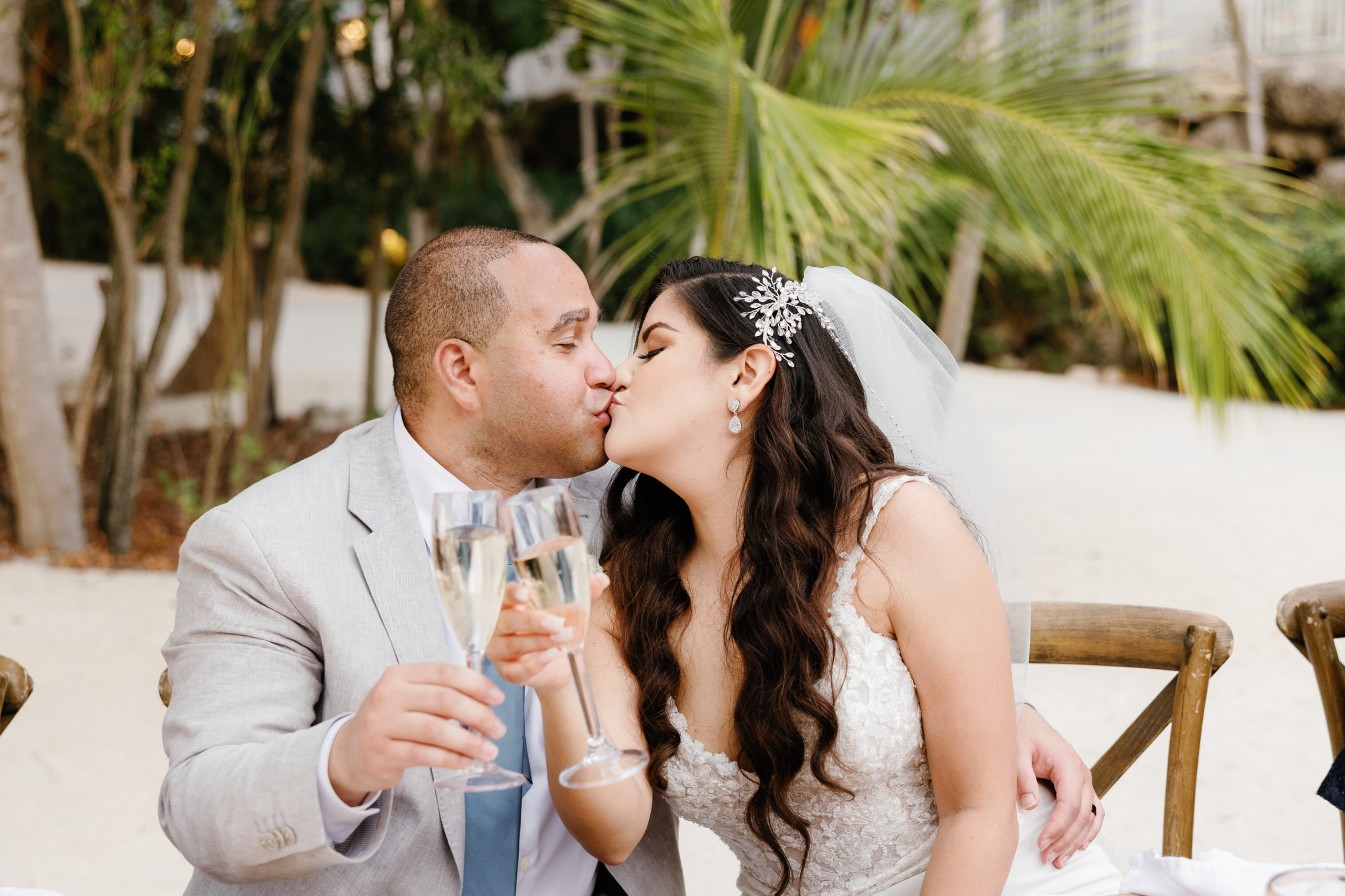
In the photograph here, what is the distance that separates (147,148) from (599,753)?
24.2 feet

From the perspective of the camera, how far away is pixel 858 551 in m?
2.14

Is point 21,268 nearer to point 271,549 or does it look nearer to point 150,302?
point 271,549

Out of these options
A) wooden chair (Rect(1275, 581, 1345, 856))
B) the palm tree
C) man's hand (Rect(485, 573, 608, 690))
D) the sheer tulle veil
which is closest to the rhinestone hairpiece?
the sheer tulle veil

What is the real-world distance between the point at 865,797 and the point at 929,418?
2.59 ft

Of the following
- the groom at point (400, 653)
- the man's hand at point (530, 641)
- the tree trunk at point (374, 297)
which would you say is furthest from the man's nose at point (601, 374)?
the tree trunk at point (374, 297)

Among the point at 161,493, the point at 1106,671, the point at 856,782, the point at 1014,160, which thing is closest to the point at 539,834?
the point at 856,782

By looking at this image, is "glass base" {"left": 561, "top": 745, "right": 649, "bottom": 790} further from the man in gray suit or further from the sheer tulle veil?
the sheer tulle veil

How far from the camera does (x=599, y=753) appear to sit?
138 cm

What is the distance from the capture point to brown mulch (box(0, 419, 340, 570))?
21.3 ft

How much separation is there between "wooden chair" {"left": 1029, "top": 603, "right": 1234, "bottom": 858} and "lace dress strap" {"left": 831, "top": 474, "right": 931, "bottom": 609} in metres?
0.51

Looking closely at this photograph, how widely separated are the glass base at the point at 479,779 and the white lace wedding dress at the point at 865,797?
76cm

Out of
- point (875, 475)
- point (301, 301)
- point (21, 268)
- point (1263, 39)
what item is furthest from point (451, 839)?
point (1263, 39)

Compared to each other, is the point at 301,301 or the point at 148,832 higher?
the point at 148,832

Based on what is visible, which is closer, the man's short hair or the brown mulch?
the man's short hair
